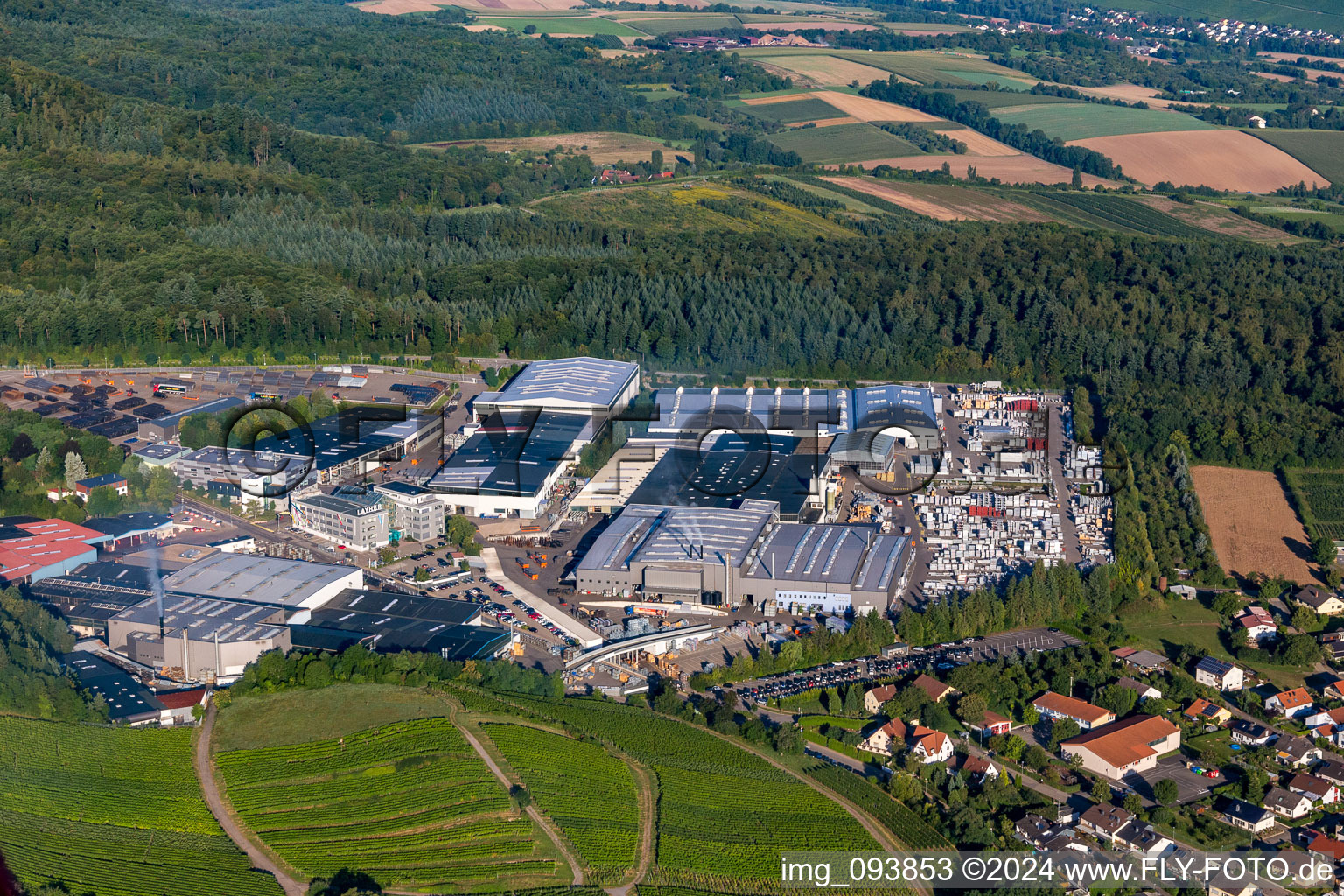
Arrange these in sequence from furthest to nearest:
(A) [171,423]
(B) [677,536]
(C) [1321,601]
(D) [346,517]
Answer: (A) [171,423] < (D) [346,517] < (B) [677,536] < (C) [1321,601]

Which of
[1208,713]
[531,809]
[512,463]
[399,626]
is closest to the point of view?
[531,809]

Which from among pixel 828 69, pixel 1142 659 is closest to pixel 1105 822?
pixel 1142 659

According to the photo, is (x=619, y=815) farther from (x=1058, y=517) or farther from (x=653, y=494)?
(x=1058, y=517)

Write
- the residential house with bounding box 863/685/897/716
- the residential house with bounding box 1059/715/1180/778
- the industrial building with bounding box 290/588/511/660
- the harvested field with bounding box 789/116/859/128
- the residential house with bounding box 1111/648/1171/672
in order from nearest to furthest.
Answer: the residential house with bounding box 1059/715/1180/778
the residential house with bounding box 863/685/897/716
the industrial building with bounding box 290/588/511/660
the residential house with bounding box 1111/648/1171/672
the harvested field with bounding box 789/116/859/128

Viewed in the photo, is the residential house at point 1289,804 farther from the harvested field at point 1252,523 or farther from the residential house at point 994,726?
the harvested field at point 1252,523

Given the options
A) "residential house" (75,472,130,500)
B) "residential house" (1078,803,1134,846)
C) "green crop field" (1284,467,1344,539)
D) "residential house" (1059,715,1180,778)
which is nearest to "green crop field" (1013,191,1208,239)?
"green crop field" (1284,467,1344,539)

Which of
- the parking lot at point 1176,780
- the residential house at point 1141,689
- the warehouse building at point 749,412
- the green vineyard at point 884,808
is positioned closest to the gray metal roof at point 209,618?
the green vineyard at point 884,808

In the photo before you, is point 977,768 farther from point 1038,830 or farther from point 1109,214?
point 1109,214

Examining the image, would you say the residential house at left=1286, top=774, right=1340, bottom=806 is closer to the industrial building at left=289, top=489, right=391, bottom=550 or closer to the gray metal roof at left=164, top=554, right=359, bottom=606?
the gray metal roof at left=164, top=554, right=359, bottom=606
